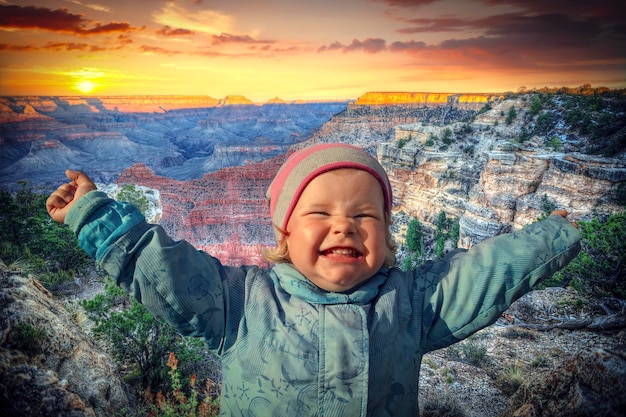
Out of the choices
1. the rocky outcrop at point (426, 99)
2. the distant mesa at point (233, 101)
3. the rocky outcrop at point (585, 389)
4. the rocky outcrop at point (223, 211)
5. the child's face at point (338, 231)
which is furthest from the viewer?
the distant mesa at point (233, 101)

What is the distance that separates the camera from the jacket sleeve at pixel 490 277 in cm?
90

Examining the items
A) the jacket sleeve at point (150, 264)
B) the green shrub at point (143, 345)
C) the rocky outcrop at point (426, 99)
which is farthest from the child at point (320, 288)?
the rocky outcrop at point (426, 99)

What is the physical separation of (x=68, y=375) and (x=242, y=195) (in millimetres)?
28702

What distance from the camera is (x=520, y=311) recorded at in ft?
13.8

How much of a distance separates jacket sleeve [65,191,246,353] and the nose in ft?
1.16

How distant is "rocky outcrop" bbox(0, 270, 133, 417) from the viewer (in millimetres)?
840

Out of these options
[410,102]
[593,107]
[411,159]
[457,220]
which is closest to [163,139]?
[410,102]

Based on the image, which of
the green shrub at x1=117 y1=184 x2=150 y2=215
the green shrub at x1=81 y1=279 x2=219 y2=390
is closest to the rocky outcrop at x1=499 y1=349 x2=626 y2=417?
the green shrub at x1=81 y1=279 x2=219 y2=390

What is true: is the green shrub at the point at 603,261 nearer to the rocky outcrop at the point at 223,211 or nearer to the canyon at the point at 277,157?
the canyon at the point at 277,157

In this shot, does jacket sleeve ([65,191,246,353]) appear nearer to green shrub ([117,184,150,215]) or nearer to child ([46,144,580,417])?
child ([46,144,580,417])

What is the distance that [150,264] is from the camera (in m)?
0.78

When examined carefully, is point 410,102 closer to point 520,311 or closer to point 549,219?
point 520,311

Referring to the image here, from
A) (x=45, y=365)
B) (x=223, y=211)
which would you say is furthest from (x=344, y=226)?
(x=223, y=211)

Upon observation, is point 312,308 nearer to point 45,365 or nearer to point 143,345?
point 45,365
